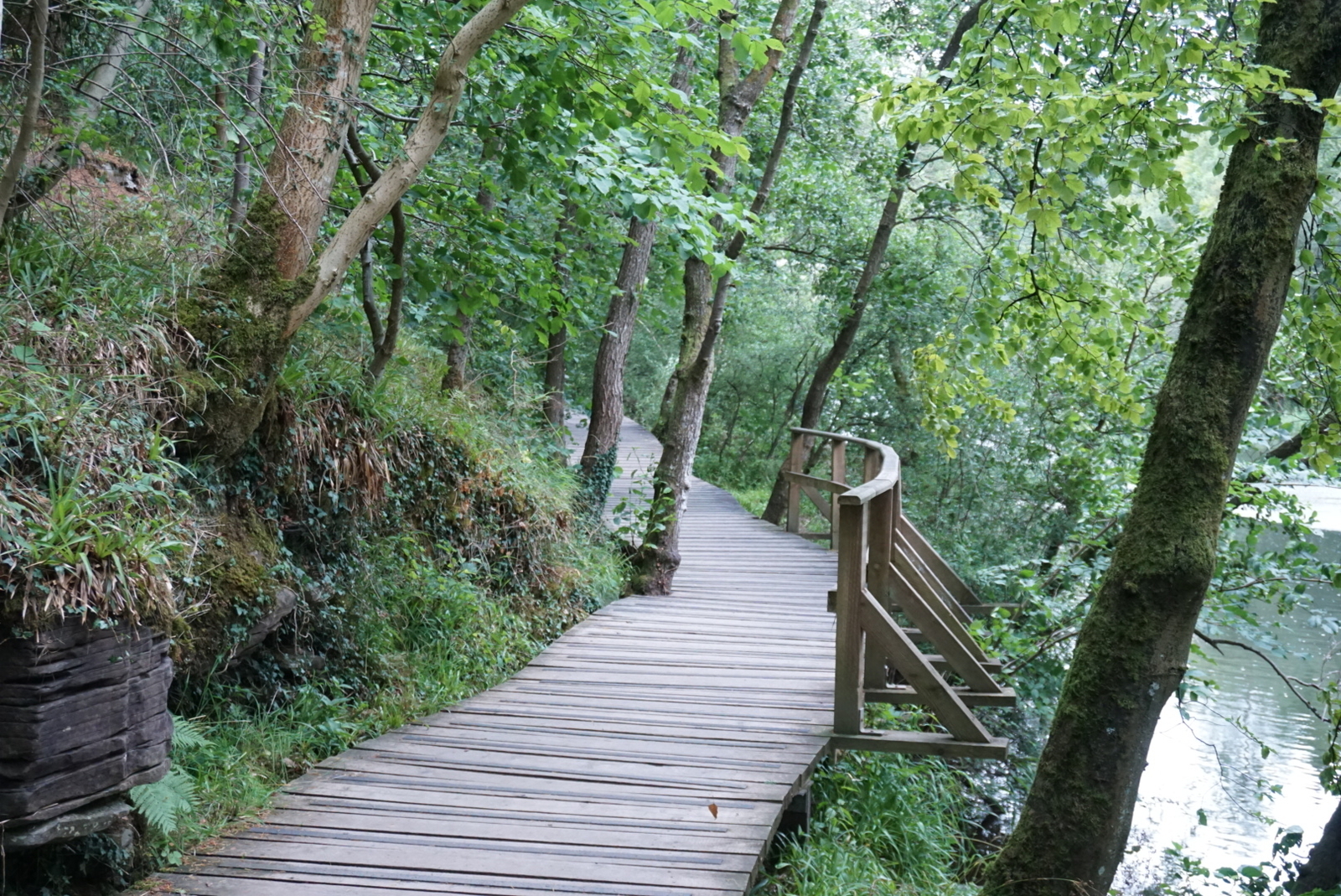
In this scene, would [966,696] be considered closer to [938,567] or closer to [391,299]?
[938,567]

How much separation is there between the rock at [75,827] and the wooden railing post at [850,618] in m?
3.16

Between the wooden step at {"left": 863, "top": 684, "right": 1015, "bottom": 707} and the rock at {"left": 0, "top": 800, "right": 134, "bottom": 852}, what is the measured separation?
12.0 feet

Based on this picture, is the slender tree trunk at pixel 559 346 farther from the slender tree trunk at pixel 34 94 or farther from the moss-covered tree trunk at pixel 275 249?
the slender tree trunk at pixel 34 94

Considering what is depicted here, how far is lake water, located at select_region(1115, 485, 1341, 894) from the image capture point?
35.1 ft

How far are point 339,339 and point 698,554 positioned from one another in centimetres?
559

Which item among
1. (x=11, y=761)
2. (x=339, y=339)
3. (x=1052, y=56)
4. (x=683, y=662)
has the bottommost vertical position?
(x=683, y=662)

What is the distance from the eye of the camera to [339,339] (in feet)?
21.7

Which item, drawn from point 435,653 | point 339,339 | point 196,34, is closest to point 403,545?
point 435,653

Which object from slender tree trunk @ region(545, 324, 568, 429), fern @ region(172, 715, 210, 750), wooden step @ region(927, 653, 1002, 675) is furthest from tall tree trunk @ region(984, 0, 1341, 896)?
slender tree trunk @ region(545, 324, 568, 429)

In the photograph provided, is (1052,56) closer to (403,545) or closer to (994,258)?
(994,258)

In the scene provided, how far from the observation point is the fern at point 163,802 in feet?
11.6

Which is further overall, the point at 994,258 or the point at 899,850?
the point at 994,258

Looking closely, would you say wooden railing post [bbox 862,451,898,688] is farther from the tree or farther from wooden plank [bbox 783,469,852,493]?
wooden plank [bbox 783,469,852,493]

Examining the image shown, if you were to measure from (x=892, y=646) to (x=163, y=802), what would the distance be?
3278 millimetres
